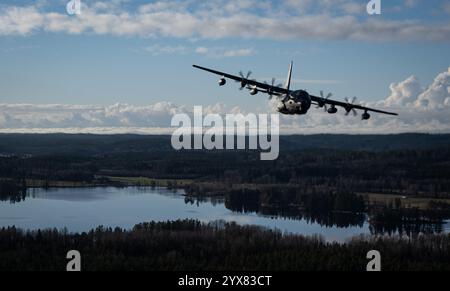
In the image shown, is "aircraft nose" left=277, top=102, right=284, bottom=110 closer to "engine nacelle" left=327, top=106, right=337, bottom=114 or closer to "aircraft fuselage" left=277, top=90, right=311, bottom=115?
"aircraft fuselage" left=277, top=90, right=311, bottom=115

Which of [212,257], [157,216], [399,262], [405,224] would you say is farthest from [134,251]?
[405,224]

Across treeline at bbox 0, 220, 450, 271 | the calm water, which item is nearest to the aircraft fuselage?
treeline at bbox 0, 220, 450, 271

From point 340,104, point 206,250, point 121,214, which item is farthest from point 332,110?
point 121,214

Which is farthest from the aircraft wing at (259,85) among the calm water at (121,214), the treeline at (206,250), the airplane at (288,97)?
the calm water at (121,214)

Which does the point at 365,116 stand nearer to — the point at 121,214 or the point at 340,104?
the point at 340,104

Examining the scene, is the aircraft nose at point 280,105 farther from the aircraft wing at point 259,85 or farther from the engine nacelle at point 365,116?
the engine nacelle at point 365,116
